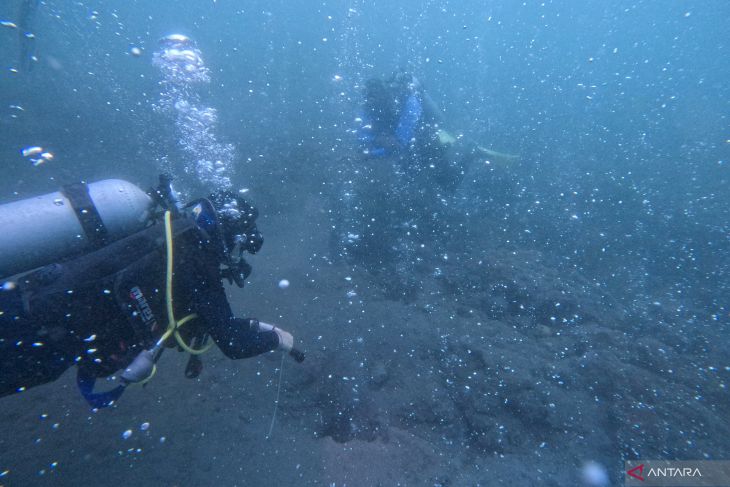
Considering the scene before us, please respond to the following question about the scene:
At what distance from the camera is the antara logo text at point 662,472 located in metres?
4.04

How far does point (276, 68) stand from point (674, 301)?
2473 centimetres

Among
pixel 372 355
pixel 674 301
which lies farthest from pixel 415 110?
pixel 674 301

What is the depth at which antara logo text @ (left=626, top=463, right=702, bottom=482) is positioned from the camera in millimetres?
4039

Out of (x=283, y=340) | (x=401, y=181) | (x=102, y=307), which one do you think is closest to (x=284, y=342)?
(x=283, y=340)

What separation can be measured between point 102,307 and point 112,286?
0.50 feet

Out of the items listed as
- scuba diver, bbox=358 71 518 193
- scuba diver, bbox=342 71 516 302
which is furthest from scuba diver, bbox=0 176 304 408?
scuba diver, bbox=358 71 518 193

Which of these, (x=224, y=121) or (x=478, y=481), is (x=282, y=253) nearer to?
(x=478, y=481)

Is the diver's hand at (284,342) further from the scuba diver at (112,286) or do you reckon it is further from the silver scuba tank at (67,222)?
the silver scuba tank at (67,222)

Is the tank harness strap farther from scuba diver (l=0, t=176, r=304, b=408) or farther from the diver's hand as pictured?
the diver's hand

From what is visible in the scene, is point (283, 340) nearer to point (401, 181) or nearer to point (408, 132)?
point (401, 181)

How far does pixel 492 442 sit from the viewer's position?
4.29 m

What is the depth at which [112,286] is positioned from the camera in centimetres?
211

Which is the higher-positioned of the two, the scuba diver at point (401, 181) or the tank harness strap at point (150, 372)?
the scuba diver at point (401, 181)

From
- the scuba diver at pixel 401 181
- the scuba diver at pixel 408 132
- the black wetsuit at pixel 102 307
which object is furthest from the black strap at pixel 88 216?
the scuba diver at pixel 408 132
